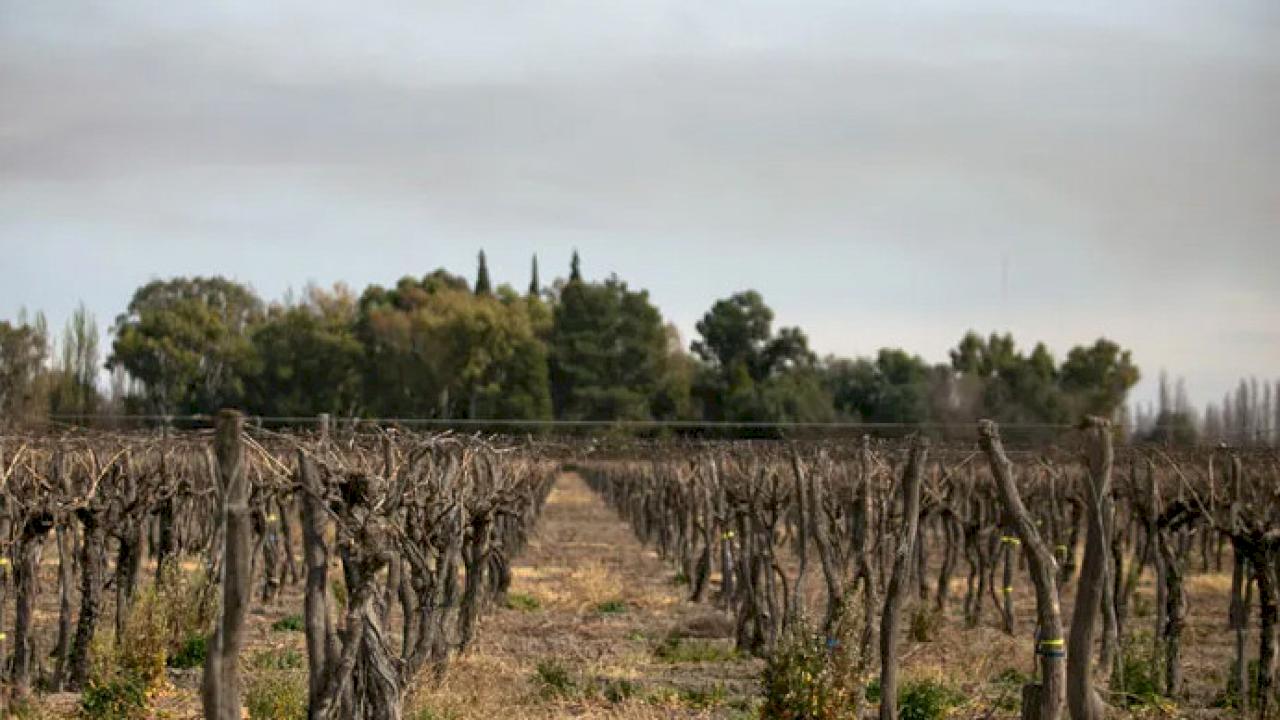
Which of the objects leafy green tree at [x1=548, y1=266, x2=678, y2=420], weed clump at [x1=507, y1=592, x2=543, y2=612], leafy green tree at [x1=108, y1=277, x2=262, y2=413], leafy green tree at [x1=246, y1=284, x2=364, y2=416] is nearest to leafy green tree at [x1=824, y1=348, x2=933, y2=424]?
leafy green tree at [x1=548, y1=266, x2=678, y2=420]

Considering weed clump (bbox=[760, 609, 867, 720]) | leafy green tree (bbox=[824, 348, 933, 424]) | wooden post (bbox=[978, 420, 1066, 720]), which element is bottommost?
weed clump (bbox=[760, 609, 867, 720])

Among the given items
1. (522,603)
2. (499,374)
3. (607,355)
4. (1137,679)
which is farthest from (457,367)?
(1137,679)

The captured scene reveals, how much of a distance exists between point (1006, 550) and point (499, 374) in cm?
4469

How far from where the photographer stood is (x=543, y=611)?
1922 centimetres

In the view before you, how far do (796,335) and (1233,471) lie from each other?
196ft

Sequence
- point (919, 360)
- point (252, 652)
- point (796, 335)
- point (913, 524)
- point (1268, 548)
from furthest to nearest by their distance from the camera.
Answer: point (796, 335) < point (919, 360) < point (252, 652) < point (1268, 548) < point (913, 524)

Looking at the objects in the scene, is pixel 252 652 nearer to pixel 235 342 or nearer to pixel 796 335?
pixel 235 342

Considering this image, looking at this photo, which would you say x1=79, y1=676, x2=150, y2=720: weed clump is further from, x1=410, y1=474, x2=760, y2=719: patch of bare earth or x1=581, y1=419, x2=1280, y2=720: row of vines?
x1=581, y1=419, x2=1280, y2=720: row of vines

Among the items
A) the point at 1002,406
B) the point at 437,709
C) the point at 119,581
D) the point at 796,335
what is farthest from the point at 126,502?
the point at 796,335

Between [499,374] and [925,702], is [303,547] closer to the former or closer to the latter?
[925,702]

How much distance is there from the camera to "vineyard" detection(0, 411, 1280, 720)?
8.24 meters

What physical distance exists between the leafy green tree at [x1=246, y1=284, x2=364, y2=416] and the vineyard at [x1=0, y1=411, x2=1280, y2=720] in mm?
38008

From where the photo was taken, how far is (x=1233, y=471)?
12.4 metres

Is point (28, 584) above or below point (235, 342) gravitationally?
below
